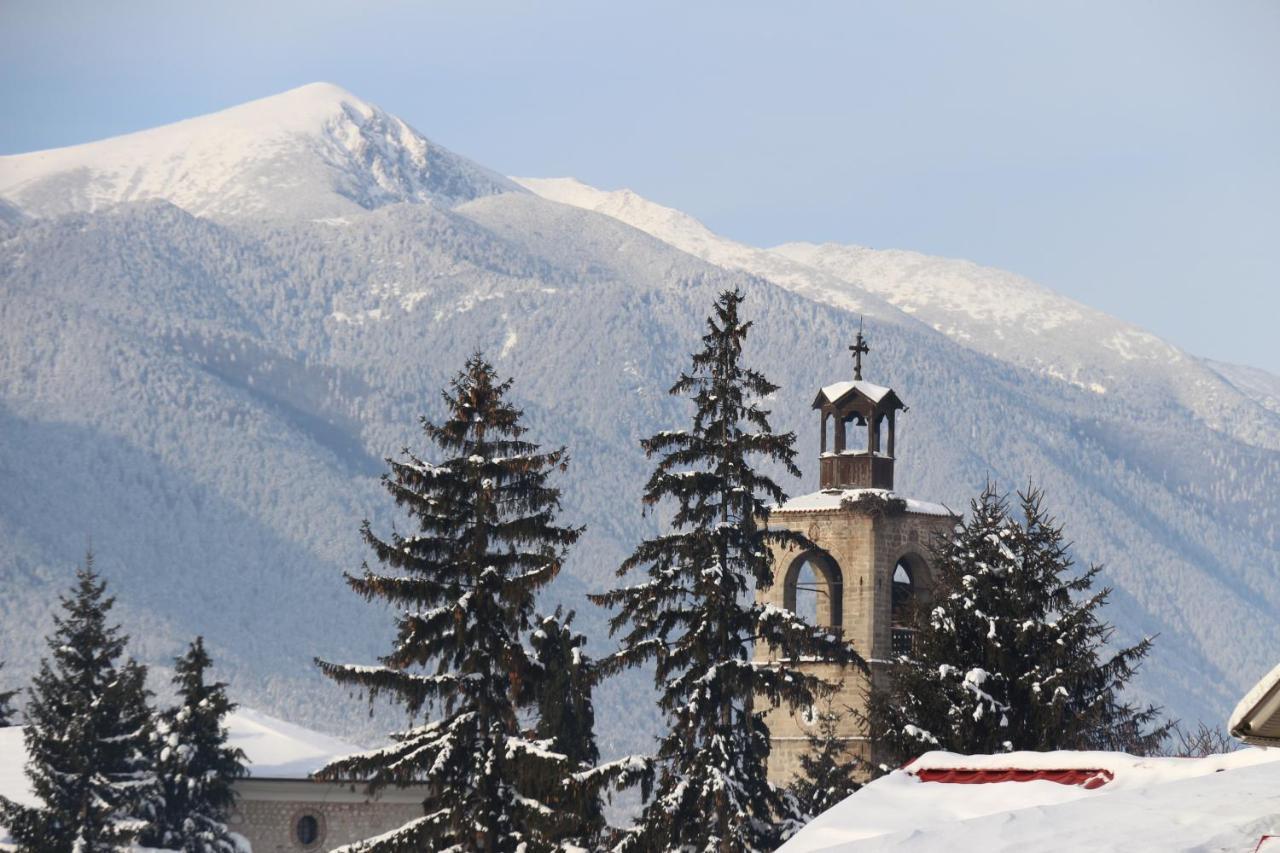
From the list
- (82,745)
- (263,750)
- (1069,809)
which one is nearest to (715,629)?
(1069,809)

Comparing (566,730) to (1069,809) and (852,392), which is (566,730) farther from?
(1069,809)

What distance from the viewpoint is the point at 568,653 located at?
150 ft

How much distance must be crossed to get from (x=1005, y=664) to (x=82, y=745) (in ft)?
82.7

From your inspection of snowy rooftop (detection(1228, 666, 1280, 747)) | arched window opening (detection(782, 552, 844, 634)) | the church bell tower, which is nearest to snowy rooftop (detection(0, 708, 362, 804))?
arched window opening (detection(782, 552, 844, 634))

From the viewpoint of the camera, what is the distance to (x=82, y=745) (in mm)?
57406

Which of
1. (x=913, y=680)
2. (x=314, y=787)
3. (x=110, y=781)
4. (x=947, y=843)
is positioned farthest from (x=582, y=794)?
(x=314, y=787)

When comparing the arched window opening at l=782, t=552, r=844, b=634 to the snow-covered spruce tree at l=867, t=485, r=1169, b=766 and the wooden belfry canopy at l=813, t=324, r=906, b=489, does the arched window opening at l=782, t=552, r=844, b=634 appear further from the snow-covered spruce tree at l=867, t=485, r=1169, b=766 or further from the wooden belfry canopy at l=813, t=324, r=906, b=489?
the snow-covered spruce tree at l=867, t=485, r=1169, b=766

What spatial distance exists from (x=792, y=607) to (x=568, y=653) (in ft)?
62.4

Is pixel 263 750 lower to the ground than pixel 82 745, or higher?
higher

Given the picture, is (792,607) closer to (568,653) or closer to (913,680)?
(568,653)

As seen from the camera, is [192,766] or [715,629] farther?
[192,766]

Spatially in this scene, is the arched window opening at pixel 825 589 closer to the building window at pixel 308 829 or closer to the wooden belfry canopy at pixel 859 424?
the wooden belfry canopy at pixel 859 424

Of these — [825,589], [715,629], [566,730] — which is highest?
[825,589]

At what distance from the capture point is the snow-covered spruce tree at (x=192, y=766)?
208 feet
